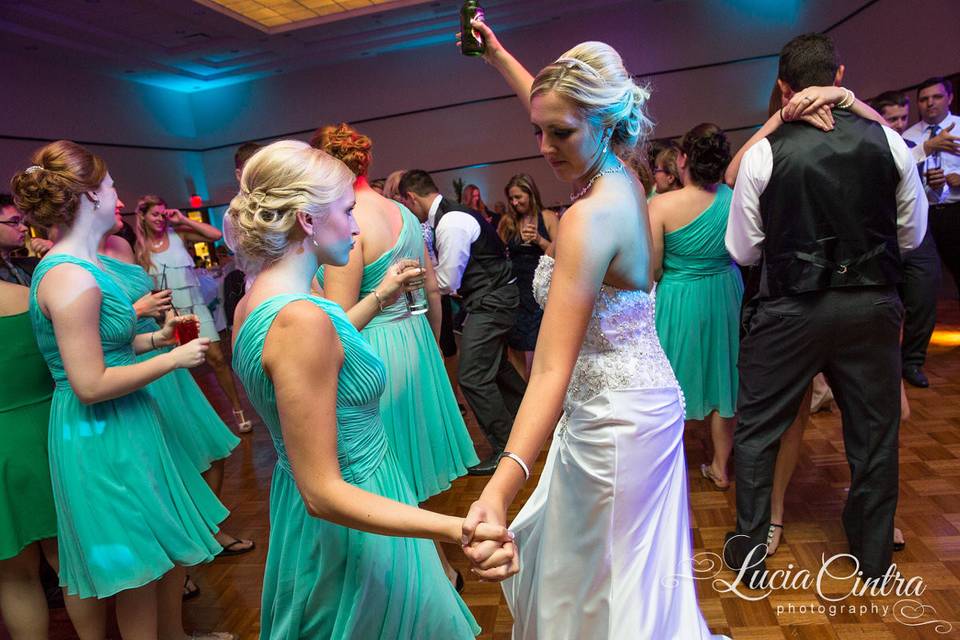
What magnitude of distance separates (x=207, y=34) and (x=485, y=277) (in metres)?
6.50

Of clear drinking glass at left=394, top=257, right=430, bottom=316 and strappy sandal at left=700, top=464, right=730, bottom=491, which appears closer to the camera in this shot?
clear drinking glass at left=394, top=257, right=430, bottom=316

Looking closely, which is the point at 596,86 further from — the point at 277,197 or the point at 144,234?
the point at 144,234

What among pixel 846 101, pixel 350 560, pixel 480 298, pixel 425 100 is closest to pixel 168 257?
pixel 480 298

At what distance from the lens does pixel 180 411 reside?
236 cm

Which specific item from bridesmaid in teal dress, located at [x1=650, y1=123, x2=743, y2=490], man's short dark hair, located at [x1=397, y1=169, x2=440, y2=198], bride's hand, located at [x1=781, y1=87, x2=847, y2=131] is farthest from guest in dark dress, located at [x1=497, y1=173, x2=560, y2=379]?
bride's hand, located at [x1=781, y1=87, x2=847, y2=131]

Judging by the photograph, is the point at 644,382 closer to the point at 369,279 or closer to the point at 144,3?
the point at 369,279

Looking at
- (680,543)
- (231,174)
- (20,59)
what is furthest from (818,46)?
(231,174)

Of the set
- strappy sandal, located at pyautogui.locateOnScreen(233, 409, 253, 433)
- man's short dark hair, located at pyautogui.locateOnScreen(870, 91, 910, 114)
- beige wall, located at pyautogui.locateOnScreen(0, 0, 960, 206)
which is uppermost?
beige wall, located at pyautogui.locateOnScreen(0, 0, 960, 206)

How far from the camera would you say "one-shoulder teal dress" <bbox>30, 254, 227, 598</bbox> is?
69.9 inches

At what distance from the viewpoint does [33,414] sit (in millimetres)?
1922

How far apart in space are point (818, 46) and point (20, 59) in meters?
9.05

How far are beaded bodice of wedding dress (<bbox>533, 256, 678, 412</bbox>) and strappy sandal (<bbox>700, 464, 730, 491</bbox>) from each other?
66.6 inches

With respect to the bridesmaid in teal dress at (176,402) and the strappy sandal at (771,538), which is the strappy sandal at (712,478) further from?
the bridesmaid in teal dress at (176,402)

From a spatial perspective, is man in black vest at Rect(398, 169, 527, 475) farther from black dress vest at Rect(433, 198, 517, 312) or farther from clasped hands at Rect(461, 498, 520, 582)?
clasped hands at Rect(461, 498, 520, 582)
